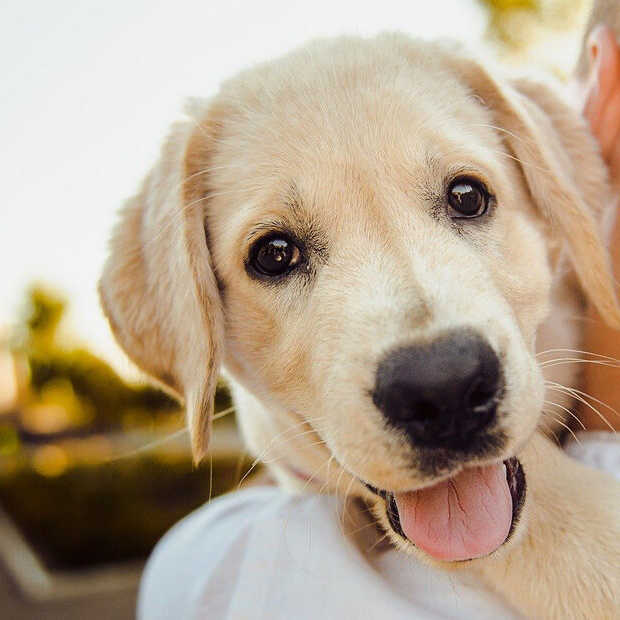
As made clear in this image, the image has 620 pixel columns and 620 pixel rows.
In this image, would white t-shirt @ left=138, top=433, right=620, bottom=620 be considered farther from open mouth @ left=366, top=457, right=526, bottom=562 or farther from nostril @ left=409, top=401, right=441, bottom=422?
nostril @ left=409, top=401, right=441, bottom=422

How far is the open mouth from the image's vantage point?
1811 mm

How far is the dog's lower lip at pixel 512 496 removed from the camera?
1.84 meters

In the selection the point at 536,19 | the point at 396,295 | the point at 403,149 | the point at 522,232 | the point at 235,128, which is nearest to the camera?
the point at 396,295

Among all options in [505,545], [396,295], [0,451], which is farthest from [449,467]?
[0,451]

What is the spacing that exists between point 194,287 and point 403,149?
0.76 metres

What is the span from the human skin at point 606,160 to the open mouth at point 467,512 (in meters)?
0.43

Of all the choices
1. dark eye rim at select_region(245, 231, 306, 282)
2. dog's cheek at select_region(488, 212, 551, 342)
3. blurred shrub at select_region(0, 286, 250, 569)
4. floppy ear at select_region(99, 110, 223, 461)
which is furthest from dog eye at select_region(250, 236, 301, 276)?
blurred shrub at select_region(0, 286, 250, 569)

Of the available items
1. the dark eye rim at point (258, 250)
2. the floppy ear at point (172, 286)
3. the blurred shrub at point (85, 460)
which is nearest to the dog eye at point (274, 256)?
the dark eye rim at point (258, 250)

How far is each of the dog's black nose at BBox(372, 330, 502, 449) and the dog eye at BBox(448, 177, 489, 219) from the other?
1.95 ft

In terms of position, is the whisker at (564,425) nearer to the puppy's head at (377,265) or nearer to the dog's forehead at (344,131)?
the puppy's head at (377,265)

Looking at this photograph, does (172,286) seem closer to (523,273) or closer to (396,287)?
(396,287)

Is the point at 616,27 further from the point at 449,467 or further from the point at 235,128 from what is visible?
the point at 449,467

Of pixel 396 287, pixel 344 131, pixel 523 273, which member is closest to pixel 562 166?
pixel 523 273

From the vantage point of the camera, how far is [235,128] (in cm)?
246
